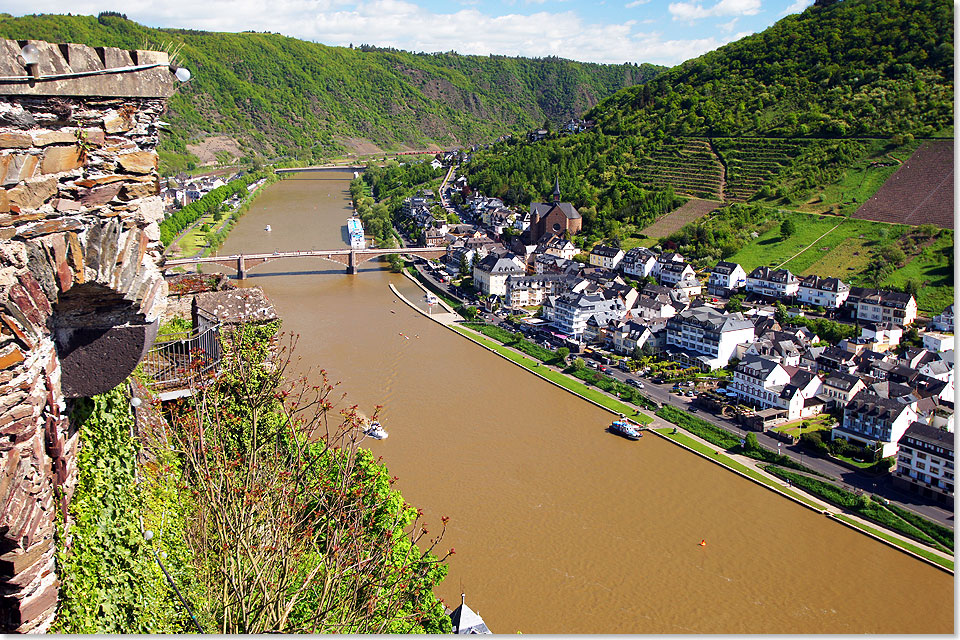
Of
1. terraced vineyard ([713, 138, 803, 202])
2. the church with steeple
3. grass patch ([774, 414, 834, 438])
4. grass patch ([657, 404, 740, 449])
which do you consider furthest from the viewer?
terraced vineyard ([713, 138, 803, 202])

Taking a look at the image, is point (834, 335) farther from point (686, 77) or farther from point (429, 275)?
point (686, 77)

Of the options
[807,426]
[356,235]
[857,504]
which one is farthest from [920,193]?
[356,235]

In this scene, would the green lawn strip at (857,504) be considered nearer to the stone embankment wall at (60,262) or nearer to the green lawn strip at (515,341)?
the green lawn strip at (515,341)

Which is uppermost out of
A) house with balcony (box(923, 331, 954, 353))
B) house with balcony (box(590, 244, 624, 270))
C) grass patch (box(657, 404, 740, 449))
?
house with balcony (box(590, 244, 624, 270))

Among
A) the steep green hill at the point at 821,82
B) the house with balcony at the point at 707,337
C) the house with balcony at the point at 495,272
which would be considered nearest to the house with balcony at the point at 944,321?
the house with balcony at the point at 707,337

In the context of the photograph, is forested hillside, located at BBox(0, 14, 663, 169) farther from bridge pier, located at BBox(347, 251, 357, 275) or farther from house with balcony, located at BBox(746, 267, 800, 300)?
house with balcony, located at BBox(746, 267, 800, 300)

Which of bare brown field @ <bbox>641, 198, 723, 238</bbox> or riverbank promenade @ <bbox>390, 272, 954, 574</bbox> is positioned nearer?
riverbank promenade @ <bbox>390, 272, 954, 574</bbox>

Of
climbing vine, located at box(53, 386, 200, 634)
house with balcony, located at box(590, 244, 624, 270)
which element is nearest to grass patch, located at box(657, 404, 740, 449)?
climbing vine, located at box(53, 386, 200, 634)

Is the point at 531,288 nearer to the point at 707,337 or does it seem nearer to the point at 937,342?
the point at 707,337
